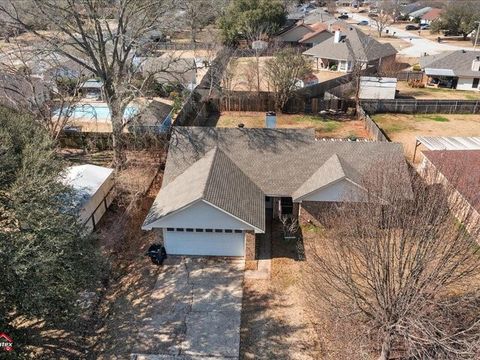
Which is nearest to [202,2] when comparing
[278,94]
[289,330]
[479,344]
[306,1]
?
[278,94]

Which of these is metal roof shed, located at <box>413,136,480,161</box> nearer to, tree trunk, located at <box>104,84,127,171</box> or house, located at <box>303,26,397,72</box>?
tree trunk, located at <box>104,84,127,171</box>

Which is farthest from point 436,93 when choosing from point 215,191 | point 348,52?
point 215,191

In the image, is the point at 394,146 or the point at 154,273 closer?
the point at 154,273

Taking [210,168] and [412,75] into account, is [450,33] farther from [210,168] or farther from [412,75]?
[210,168]

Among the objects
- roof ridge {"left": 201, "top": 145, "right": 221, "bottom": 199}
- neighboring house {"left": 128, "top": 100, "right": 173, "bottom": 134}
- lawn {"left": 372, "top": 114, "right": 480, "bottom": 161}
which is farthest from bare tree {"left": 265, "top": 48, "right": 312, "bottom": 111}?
roof ridge {"left": 201, "top": 145, "right": 221, "bottom": 199}

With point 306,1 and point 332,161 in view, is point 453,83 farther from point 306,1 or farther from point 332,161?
point 306,1

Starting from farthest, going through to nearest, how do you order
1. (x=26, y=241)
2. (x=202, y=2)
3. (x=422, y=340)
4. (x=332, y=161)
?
(x=202, y=2) < (x=332, y=161) < (x=26, y=241) < (x=422, y=340)
